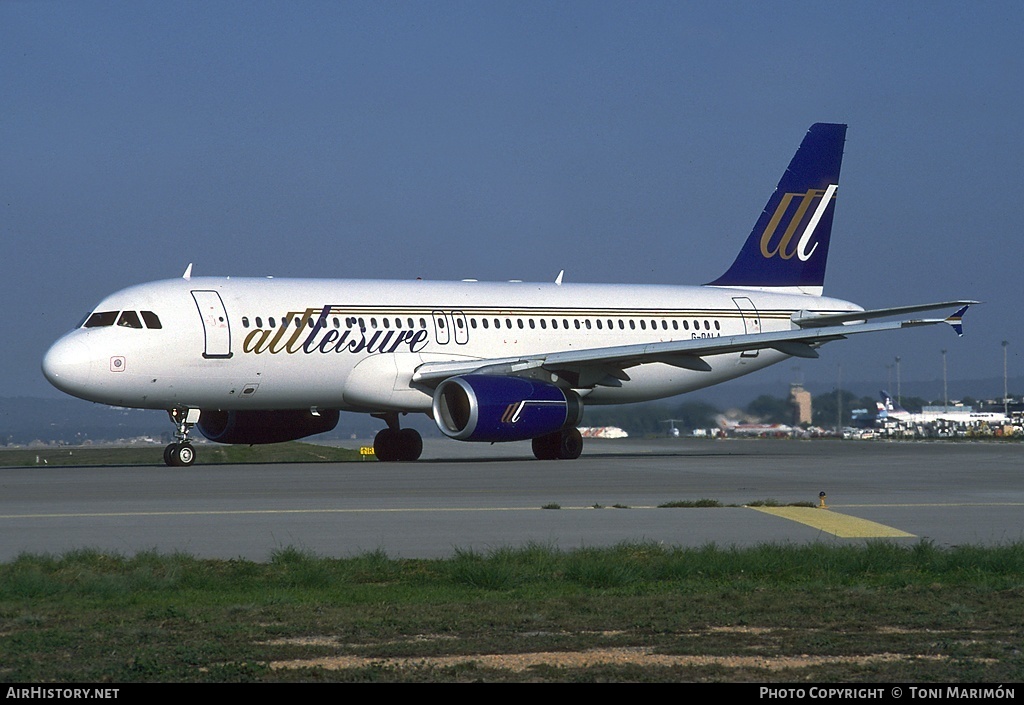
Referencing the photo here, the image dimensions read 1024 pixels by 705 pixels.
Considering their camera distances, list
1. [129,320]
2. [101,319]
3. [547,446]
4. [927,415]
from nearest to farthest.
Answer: [129,320]
[101,319]
[547,446]
[927,415]

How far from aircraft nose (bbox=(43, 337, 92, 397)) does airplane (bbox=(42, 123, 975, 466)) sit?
3 centimetres

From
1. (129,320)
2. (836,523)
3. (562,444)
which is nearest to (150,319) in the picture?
(129,320)

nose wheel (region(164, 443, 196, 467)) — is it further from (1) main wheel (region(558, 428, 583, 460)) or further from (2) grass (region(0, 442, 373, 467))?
(1) main wheel (region(558, 428, 583, 460))

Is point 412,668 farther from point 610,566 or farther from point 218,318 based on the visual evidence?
point 218,318

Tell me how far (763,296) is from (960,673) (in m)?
28.7

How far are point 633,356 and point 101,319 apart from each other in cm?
1075

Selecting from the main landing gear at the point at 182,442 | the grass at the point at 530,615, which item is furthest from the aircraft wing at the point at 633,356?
the grass at the point at 530,615

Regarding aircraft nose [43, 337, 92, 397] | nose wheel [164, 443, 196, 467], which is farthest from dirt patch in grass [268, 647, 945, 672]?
nose wheel [164, 443, 196, 467]

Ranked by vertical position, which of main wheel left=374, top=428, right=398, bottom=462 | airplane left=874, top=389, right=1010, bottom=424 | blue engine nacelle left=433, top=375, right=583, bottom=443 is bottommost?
airplane left=874, top=389, right=1010, bottom=424

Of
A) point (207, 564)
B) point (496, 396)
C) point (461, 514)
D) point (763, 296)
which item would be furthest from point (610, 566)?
point (763, 296)

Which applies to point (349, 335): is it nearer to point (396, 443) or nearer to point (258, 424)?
point (258, 424)

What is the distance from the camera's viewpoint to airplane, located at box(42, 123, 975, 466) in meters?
26.3

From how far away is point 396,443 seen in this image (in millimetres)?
31172

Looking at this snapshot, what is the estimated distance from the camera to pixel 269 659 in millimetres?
7238
